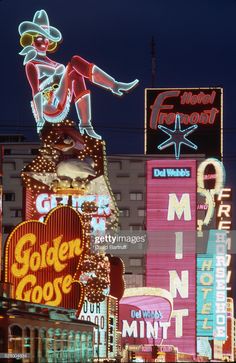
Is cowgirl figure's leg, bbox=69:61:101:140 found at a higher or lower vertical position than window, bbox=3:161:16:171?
lower

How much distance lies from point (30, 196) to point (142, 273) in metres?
42.1

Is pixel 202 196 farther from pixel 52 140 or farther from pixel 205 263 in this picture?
pixel 52 140

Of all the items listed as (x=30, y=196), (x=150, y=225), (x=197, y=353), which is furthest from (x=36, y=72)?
(x=197, y=353)

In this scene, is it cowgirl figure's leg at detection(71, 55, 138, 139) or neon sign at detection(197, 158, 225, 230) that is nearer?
cowgirl figure's leg at detection(71, 55, 138, 139)

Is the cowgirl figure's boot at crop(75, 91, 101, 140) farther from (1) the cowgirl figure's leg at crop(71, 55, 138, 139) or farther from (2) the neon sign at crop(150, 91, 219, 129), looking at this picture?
(2) the neon sign at crop(150, 91, 219, 129)

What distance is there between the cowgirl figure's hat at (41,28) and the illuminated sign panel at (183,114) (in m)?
21.8

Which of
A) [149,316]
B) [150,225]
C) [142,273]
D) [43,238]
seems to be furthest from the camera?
[142,273]

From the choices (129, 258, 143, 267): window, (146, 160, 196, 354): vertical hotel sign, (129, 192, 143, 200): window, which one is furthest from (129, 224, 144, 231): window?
(146, 160, 196, 354): vertical hotel sign

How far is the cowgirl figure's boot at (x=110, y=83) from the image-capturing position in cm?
8850

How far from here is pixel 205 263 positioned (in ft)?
336

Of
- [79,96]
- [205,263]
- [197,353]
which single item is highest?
[79,96]

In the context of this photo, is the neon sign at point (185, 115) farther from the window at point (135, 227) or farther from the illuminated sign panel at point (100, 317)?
the illuminated sign panel at point (100, 317)

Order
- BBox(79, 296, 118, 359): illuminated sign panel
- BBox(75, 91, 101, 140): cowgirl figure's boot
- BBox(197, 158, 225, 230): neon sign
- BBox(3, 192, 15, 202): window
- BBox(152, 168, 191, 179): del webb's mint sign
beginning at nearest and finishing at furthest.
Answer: BBox(79, 296, 118, 359): illuminated sign panel, BBox(75, 91, 101, 140): cowgirl figure's boot, BBox(152, 168, 191, 179): del webb's mint sign, BBox(197, 158, 225, 230): neon sign, BBox(3, 192, 15, 202): window

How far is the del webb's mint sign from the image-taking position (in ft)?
336
